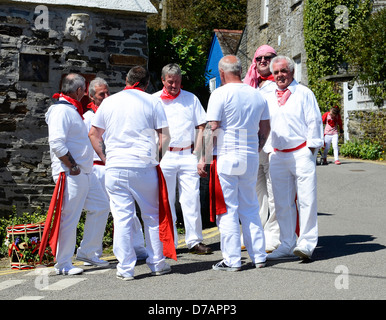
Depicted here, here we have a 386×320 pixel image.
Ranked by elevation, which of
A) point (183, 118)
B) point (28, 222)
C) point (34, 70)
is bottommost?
point (28, 222)

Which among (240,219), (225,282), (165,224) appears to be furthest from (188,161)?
(225,282)

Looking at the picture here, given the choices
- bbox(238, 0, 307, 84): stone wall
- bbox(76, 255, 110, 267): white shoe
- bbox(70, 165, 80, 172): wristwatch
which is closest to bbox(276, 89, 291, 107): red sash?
bbox(70, 165, 80, 172): wristwatch

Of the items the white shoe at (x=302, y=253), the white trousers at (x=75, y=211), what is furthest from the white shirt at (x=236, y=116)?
the white trousers at (x=75, y=211)

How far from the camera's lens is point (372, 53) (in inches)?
758

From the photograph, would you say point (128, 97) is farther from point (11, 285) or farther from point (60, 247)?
point (11, 285)

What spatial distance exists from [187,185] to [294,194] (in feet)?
3.98

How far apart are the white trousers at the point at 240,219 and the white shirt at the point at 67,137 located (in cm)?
139

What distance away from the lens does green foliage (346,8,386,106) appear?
748 inches

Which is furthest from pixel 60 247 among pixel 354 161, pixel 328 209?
pixel 354 161

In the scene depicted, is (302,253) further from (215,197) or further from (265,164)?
(265,164)

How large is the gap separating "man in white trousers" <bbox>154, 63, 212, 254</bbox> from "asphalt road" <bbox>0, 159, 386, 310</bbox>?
0.41 meters

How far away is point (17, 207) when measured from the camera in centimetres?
947

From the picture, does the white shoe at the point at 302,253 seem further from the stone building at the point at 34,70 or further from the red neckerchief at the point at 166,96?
→ the stone building at the point at 34,70
